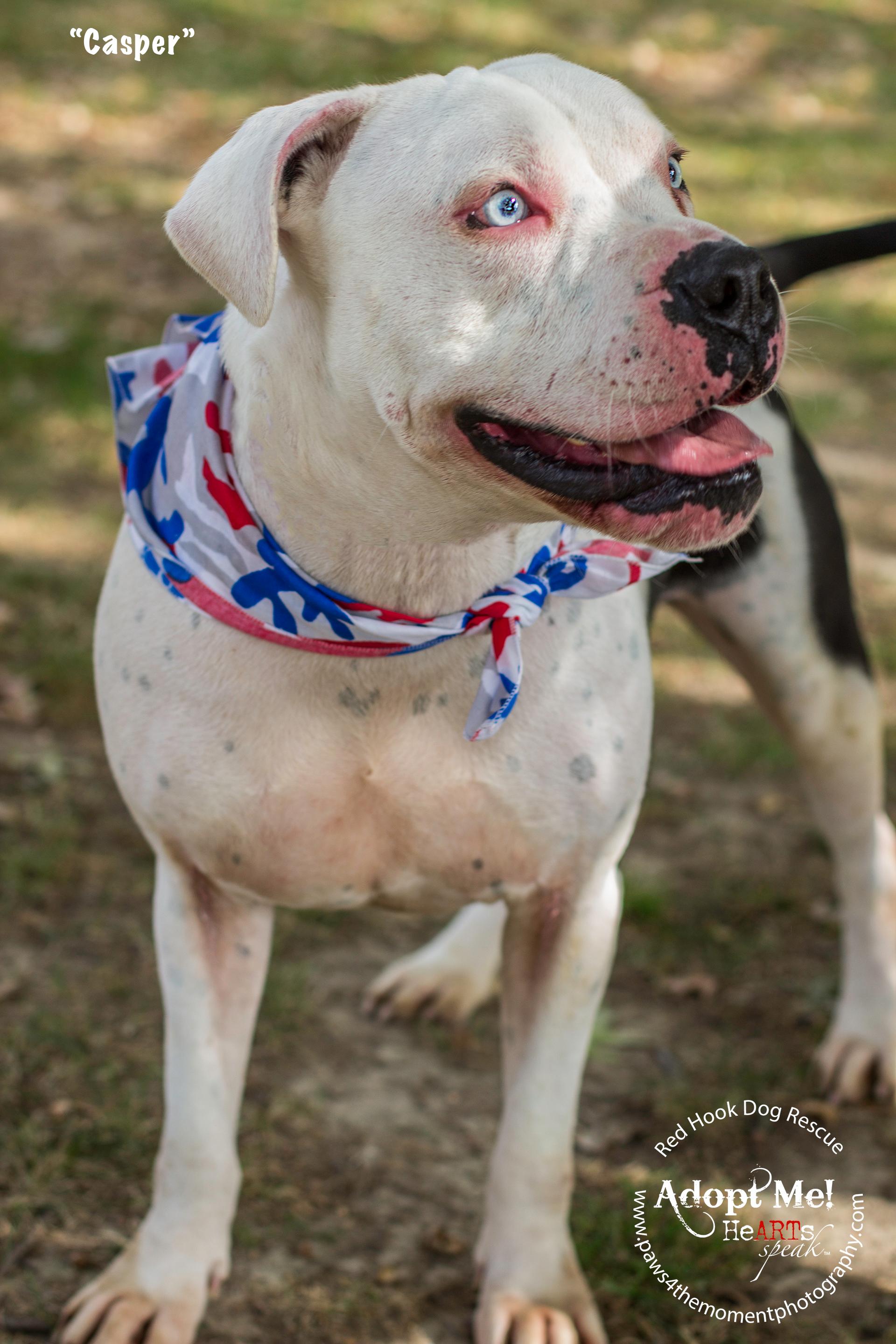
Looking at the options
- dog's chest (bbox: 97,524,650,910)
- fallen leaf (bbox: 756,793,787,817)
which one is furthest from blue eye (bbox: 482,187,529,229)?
fallen leaf (bbox: 756,793,787,817)

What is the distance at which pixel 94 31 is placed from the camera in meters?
9.64

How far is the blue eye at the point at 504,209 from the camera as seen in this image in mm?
1919

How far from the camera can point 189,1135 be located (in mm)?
2516

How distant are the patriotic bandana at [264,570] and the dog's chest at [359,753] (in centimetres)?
6

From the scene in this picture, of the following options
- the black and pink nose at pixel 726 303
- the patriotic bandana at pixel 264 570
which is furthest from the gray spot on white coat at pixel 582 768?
the black and pink nose at pixel 726 303

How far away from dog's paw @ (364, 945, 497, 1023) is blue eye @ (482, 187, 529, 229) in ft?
6.79

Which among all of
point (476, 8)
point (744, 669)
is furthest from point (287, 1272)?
point (476, 8)

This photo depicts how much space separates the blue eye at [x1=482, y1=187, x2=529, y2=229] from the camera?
75.5 inches

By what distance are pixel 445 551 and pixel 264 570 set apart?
0.91 feet

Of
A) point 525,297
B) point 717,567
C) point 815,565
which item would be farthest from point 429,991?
point 525,297

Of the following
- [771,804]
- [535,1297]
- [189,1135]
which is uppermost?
[189,1135]

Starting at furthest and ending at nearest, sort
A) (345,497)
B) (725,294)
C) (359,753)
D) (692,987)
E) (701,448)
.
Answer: (692,987) < (359,753) < (345,497) < (701,448) < (725,294)

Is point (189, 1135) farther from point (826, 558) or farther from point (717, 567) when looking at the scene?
point (826, 558)

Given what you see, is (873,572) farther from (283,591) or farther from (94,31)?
(94,31)
